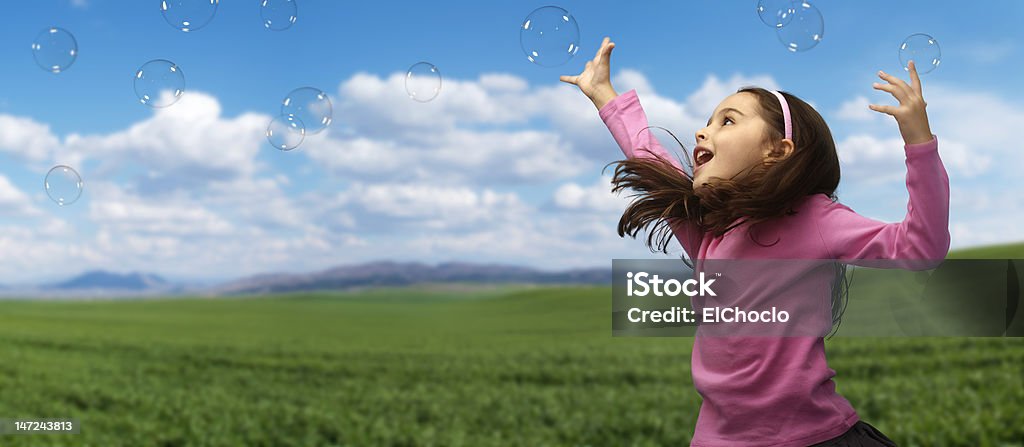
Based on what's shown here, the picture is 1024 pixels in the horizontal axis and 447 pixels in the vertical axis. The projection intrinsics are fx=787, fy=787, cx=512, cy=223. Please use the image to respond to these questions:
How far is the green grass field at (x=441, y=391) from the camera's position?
306 inches

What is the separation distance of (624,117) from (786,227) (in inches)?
29.3

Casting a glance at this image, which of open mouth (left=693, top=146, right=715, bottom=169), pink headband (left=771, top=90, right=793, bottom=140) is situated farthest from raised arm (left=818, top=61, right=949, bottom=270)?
open mouth (left=693, top=146, right=715, bottom=169)

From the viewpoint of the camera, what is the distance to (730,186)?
2.01m

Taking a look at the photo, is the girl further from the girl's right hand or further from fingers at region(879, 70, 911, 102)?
the girl's right hand

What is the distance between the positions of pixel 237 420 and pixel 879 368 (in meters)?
8.53

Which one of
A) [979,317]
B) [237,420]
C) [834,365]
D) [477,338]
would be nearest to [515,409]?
[237,420]

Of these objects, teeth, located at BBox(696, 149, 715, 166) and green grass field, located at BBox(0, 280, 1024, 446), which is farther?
green grass field, located at BBox(0, 280, 1024, 446)

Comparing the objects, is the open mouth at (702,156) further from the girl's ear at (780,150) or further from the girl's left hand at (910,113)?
the girl's left hand at (910,113)

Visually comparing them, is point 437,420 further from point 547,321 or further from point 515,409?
point 547,321

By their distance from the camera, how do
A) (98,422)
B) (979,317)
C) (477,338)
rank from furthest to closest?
(477,338)
(979,317)
(98,422)

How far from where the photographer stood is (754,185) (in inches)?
77.9

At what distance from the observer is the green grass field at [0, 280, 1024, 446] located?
25.5 feet

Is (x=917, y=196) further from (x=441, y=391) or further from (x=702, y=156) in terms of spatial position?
(x=441, y=391)

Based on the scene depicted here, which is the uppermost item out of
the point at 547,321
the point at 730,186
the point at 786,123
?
the point at 786,123
